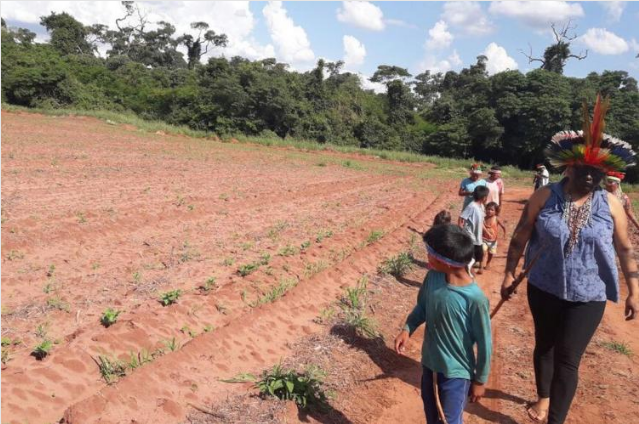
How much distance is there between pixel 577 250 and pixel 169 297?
359 cm

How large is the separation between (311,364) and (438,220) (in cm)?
201

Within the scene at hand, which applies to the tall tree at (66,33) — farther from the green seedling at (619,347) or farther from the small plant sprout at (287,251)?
the green seedling at (619,347)

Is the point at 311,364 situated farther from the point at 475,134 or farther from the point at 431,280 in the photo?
the point at 475,134

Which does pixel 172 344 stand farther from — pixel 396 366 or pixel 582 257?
pixel 582 257

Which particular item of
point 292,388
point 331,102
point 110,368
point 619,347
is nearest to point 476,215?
point 619,347

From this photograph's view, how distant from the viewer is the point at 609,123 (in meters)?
30.4

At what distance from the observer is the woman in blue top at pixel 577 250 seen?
117 inches

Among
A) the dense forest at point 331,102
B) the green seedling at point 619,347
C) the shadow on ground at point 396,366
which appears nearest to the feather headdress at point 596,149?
the shadow on ground at point 396,366

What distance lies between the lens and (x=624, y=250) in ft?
10.0

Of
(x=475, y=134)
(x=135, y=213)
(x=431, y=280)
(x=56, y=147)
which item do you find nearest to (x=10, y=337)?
(x=431, y=280)

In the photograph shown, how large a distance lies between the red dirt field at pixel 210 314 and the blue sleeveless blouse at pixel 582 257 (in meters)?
1.19

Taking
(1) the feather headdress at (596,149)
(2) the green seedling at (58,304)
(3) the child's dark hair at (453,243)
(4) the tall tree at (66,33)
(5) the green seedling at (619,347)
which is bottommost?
(2) the green seedling at (58,304)

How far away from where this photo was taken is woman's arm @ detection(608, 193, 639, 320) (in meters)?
3.05

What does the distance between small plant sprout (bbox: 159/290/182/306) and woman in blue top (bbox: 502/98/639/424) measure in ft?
10.8
